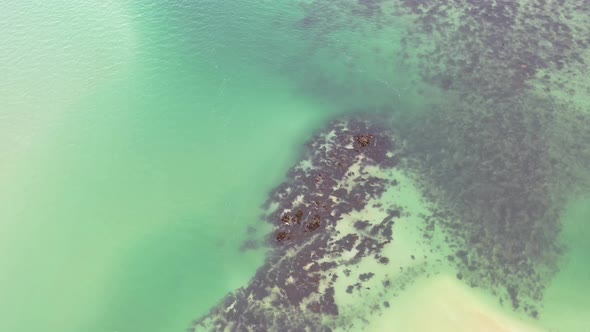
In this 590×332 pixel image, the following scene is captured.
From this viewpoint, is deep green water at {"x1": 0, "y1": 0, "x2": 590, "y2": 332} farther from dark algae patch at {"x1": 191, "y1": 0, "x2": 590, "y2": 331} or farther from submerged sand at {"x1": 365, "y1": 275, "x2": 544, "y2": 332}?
submerged sand at {"x1": 365, "y1": 275, "x2": 544, "y2": 332}

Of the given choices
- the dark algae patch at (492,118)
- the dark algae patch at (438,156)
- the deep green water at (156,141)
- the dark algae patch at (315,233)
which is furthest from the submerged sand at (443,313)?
the deep green water at (156,141)

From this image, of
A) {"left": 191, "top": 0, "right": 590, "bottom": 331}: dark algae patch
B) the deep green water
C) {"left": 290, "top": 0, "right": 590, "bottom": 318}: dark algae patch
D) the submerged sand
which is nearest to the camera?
the submerged sand

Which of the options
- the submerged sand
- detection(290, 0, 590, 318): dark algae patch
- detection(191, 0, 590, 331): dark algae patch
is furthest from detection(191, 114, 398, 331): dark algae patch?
detection(290, 0, 590, 318): dark algae patch

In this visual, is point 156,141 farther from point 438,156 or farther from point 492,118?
point 492,118

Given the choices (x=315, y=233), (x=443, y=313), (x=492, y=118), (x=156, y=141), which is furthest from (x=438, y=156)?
(x=156, y=141)

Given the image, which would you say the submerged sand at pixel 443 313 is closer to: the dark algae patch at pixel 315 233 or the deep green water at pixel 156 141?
the dark algae patch at pixel 315 233

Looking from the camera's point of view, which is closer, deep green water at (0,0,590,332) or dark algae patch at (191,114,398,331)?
dark algae patch at (191,114,398,331)

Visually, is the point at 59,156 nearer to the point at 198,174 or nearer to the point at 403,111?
the point at 198,174

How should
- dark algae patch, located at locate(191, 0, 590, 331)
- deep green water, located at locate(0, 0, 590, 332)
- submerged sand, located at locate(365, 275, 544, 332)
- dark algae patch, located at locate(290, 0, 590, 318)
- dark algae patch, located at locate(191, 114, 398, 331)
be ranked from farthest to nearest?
dark algae patch, located at locate(290, 0, 590, 318), deep green water, located at locate(0, 0, 590, 332), dark algae patch, located at locate(191, 0, 590, 331), dark algae patch, located at locate(191, 114, 398, 331), submerged sand, located at locate(365, 275, 544, 332)
